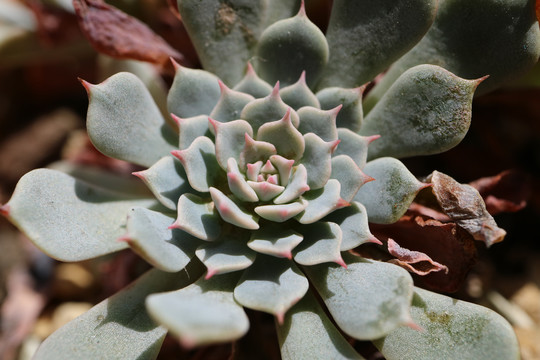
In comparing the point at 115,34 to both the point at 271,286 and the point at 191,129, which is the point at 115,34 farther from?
the point at 271,286

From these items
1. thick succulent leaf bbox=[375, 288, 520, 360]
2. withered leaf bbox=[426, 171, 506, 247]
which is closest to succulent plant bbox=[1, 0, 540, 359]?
thick succulent leaf bbox=[375, 288, 520, 360]

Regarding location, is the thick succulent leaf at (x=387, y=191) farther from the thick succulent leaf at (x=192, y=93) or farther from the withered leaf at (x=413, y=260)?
the thick succulent leaf at (x=192, y=93)

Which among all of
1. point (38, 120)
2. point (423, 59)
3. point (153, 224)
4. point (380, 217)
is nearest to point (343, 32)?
point (423, 59)

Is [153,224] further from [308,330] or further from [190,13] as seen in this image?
[190,13]

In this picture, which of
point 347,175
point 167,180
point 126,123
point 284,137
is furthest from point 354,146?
point 126,123

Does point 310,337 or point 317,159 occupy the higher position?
point 317,159

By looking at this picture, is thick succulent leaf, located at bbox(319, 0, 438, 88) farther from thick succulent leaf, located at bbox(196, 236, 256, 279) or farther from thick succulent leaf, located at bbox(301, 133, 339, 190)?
thick succulent leaf, located at bbox(196, 236, 256, 279)

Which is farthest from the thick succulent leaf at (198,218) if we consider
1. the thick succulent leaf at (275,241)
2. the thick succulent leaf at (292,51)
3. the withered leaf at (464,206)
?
the withered leaf at (464,206)
